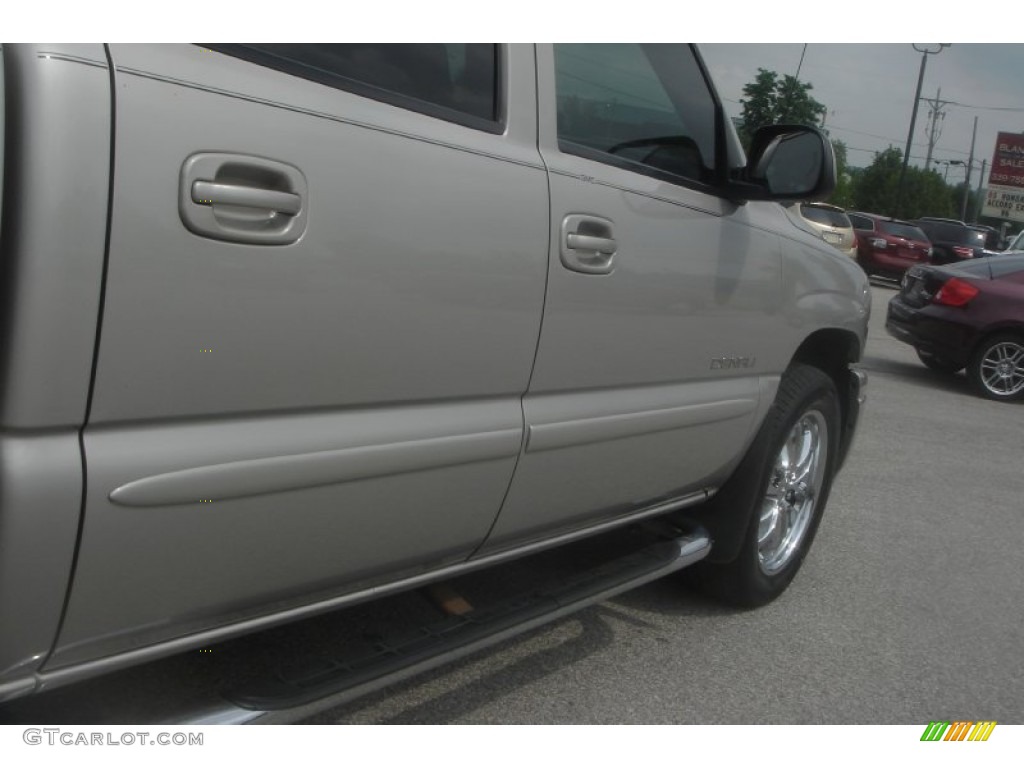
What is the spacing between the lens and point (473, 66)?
2.38 metres

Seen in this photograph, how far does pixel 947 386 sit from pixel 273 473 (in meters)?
9.89

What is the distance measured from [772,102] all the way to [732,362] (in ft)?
5.60

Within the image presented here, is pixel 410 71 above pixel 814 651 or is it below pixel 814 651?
above

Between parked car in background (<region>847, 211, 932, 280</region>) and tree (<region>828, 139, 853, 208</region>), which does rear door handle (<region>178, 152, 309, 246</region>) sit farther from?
tree (<region>828, 139, 853, 208</region>)

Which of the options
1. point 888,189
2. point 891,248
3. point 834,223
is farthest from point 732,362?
point 888,189

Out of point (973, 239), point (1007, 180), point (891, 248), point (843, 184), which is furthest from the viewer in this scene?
point (843, 184)

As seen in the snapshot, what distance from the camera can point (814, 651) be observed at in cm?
371

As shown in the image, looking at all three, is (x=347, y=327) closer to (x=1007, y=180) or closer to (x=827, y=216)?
(x=827, y=216)

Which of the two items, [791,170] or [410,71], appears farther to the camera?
[791,170]

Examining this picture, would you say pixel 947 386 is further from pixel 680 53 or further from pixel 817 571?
pixel 680 53

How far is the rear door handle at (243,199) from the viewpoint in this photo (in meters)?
Result: 1.73

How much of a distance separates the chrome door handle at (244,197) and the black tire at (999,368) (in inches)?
378

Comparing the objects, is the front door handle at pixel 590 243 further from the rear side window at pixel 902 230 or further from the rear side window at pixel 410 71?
the rear side window at pixel 902 230
